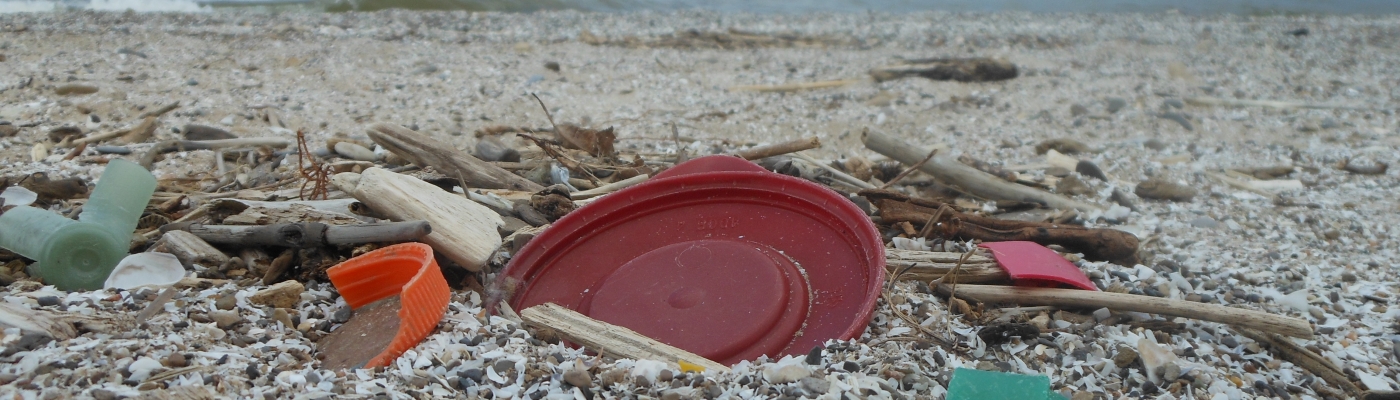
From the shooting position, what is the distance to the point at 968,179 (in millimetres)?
4391

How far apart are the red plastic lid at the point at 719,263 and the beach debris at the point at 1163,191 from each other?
2581mm

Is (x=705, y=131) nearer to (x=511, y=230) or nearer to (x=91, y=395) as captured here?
(x=511, y=230)

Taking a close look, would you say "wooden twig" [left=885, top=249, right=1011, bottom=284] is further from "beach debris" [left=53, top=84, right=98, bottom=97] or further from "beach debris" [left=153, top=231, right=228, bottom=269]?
"beach debris" [left=53, top=84, right=98, bottom=97]

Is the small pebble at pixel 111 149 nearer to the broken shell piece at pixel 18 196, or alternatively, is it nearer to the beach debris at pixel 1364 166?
the broken shell piece at pixel 18 196

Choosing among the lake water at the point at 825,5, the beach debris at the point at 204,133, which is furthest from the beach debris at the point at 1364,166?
the lake water at the point at 825,5

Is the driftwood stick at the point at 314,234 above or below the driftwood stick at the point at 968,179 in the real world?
above

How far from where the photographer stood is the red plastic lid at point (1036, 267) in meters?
2.92

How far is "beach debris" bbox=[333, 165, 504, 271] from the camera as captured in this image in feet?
9.39

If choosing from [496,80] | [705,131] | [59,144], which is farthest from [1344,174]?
[59,144]

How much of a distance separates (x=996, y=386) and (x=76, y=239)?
2.53 metres

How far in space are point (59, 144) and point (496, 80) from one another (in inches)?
123

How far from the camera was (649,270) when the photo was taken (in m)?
2.81

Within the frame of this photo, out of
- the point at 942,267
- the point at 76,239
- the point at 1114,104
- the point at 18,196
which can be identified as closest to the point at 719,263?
the point at 942,267

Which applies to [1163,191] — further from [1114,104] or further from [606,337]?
[606,337]
